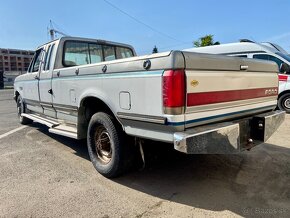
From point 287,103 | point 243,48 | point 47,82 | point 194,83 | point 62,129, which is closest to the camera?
point 194,83

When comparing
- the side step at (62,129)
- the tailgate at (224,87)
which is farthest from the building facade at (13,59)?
the tailgate at (224,87)

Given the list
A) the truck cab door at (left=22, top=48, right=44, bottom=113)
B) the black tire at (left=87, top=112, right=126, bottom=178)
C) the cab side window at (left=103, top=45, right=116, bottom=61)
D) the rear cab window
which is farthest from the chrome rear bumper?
the truck cab door at (left=22, top=48, right=44, bottom=113)

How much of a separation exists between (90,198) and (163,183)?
38.9 inches

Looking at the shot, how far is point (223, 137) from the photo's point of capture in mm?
2971

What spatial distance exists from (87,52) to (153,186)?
3.22 m

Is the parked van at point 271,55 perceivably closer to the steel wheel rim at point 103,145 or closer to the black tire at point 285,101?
the black tire at point 285,101

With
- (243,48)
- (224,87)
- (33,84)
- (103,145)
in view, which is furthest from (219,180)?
(243,48)

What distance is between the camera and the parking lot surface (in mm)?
3045

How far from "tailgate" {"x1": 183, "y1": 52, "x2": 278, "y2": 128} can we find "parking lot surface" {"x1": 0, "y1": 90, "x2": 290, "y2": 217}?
36.3 inches

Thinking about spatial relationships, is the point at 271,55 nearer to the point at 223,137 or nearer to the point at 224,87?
the point at 224,87

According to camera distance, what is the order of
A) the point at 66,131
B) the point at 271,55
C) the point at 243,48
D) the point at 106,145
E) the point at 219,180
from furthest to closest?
A: the point at 243,48 → the point at 271,55 → the point at 66,131 → the point at 106,145 → the point at 219,180

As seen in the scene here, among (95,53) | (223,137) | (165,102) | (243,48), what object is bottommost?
(223,137)

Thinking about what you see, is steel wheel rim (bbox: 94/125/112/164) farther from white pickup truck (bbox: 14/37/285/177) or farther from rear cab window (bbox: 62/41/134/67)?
rear cab window (bbox: 62/41/134/67)

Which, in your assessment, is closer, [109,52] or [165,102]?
[165,102]
